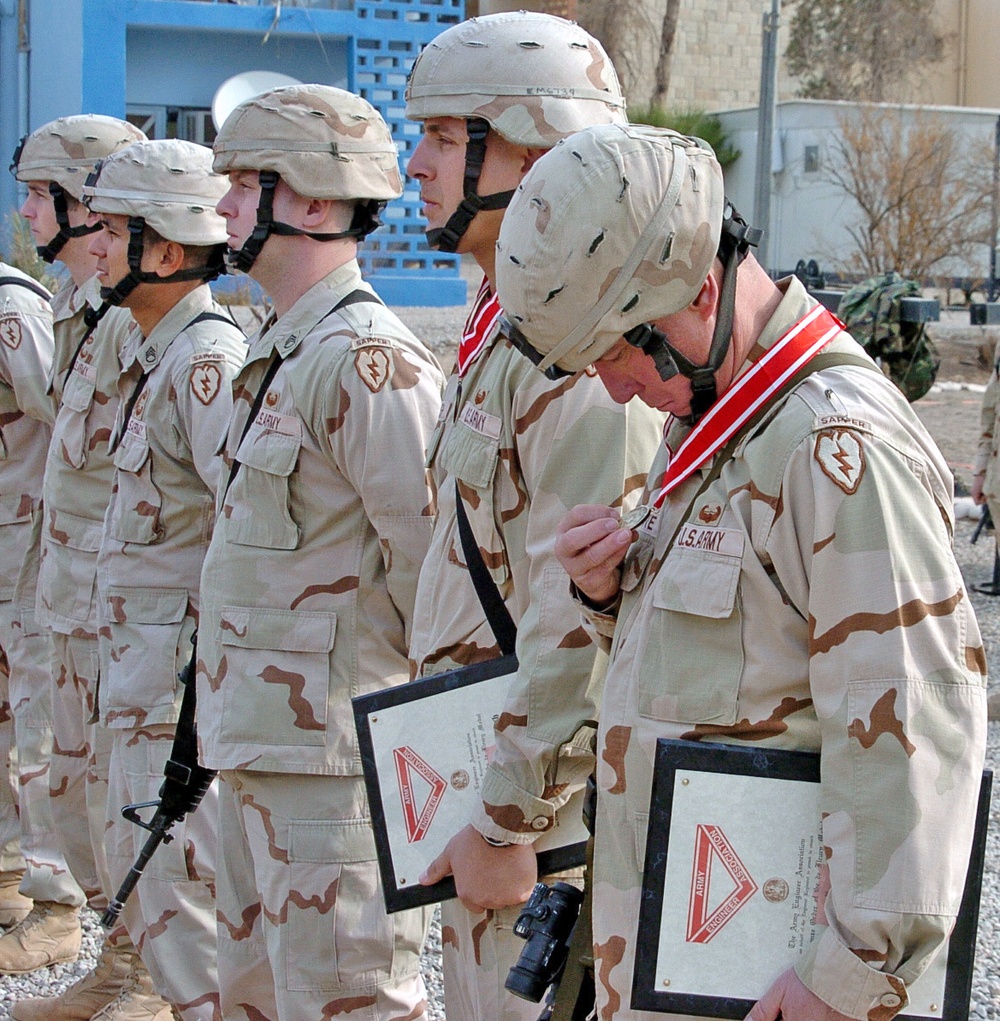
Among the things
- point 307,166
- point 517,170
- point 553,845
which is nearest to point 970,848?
point 553,845

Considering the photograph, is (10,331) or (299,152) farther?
(10,331)

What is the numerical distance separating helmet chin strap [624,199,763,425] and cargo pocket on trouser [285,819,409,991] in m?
1.50

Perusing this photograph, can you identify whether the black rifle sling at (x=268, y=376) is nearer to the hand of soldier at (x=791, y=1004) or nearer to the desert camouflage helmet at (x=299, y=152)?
the desert camouflage helmet at (x=299, y=152)

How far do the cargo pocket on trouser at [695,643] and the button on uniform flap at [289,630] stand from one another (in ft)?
4.15

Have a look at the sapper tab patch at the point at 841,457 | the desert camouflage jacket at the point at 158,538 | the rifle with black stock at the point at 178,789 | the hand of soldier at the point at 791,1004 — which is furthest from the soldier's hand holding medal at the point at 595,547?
the desert camouflage jacket at the point at 158,538

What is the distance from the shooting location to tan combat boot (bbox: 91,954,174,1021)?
3947mm

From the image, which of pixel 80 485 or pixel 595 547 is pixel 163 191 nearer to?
pixel 80 485

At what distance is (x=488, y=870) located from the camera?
241 cm

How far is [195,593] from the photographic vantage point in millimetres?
3799

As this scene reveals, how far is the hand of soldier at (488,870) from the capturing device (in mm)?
2414

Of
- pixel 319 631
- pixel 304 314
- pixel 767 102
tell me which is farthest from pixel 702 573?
pixel 767 102

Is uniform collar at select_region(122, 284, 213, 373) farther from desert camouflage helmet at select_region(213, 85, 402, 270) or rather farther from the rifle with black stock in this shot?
the rifle with black stock

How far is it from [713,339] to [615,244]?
19 centimetres

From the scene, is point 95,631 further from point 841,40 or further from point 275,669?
point 841,40
